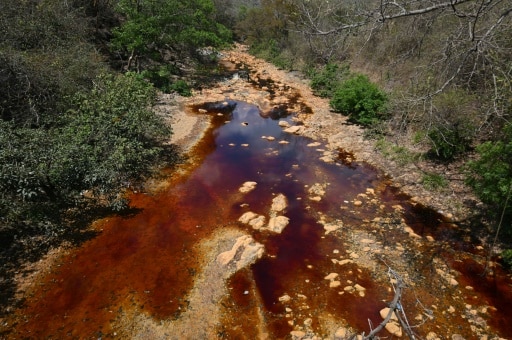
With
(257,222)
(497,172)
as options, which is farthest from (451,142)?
(257,222)

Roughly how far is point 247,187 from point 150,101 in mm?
5842

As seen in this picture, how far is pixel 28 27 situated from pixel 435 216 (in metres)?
14.5

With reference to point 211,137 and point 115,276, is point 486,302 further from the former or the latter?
point 211,137

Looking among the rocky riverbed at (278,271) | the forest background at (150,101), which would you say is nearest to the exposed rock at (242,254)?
the rocky riverbed at (278,271)

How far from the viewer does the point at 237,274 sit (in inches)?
283

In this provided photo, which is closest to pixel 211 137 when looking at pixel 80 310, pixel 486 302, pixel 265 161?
pixel 265 161

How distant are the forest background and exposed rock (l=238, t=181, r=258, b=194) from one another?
9.86 feet

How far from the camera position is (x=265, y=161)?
12211mm

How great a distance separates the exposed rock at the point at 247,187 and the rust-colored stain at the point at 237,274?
22 centimetres

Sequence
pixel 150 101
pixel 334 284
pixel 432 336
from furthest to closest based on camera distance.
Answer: pixel 150 101 → pixel 334 284 → pixel 432 336

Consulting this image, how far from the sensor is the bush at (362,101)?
1462 cm

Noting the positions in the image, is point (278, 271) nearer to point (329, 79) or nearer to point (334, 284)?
point (334, 284)

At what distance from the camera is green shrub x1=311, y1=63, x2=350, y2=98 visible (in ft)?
63.6

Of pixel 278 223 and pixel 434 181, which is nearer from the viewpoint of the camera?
pixel 278 223
